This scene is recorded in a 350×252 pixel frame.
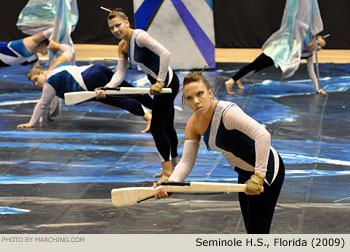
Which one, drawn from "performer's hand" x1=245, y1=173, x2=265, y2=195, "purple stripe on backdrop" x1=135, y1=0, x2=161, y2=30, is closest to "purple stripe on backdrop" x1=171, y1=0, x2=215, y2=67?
"purple stripe on backdrop" x1=135, y1=0, x2=161, y2=30

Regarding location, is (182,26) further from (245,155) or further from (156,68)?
(245,155)

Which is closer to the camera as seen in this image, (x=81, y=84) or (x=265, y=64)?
(x=81, y=84)

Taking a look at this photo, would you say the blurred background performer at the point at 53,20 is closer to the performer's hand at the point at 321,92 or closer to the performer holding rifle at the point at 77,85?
the performer holding rifle at the point at 77,85

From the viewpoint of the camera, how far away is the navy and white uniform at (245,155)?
3123 millimetres

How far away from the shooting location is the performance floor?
4.36 meters

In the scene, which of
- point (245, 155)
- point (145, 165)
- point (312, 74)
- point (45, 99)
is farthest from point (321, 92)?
point (245, 155)

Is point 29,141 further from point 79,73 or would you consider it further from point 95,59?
point 95,59

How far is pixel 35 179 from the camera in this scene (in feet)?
16.9

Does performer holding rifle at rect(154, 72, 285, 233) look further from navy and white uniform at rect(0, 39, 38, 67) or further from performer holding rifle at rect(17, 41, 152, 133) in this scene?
navy and white uniform at rect(0, 39, 38, 67)

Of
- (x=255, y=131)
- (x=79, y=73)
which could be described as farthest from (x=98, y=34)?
(x=255, y=131)

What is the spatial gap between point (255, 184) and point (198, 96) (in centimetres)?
42

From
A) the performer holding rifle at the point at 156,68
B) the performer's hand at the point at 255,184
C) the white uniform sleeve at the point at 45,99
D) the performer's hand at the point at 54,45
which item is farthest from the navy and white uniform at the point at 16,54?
the performer's hand at the point at 255,184

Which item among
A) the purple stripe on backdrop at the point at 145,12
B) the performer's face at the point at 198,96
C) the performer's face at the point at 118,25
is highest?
the performer's face at the point at 198,96

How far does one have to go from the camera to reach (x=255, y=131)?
3.08m
